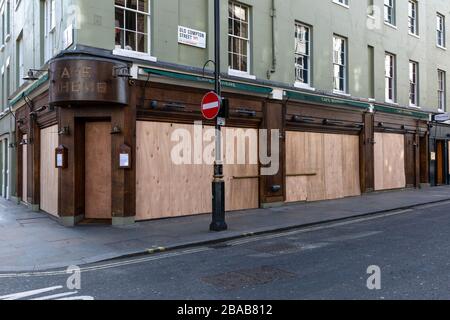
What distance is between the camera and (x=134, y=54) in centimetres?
1145

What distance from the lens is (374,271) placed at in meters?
6.40

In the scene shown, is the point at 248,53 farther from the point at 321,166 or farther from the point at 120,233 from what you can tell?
the point at 120,233

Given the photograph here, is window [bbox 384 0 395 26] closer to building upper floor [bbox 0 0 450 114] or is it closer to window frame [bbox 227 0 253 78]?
building upper floor [bbox 0 0 450 114]

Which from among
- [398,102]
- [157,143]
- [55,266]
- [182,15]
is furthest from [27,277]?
[398,102]

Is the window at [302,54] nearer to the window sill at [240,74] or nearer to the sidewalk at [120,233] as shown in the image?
the window sill at [240,74]

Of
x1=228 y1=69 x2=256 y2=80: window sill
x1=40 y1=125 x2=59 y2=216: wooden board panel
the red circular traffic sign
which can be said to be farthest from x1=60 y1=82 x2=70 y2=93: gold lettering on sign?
x1=228 y1=69 x2=256 y2=80: window sill

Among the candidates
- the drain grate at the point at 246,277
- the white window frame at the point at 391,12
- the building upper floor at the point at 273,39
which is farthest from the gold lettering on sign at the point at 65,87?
the white window frame at the point at 391,12

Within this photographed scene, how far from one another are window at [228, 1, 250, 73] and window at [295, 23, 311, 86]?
2.50 metres

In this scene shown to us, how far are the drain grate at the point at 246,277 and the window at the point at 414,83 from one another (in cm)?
1844

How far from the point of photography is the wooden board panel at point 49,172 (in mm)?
12387

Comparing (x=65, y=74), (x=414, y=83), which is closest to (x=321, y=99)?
(x=414, y=83)

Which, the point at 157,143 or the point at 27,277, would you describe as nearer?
the point at 27,277

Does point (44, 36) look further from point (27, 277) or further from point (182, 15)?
point (27, 277)
